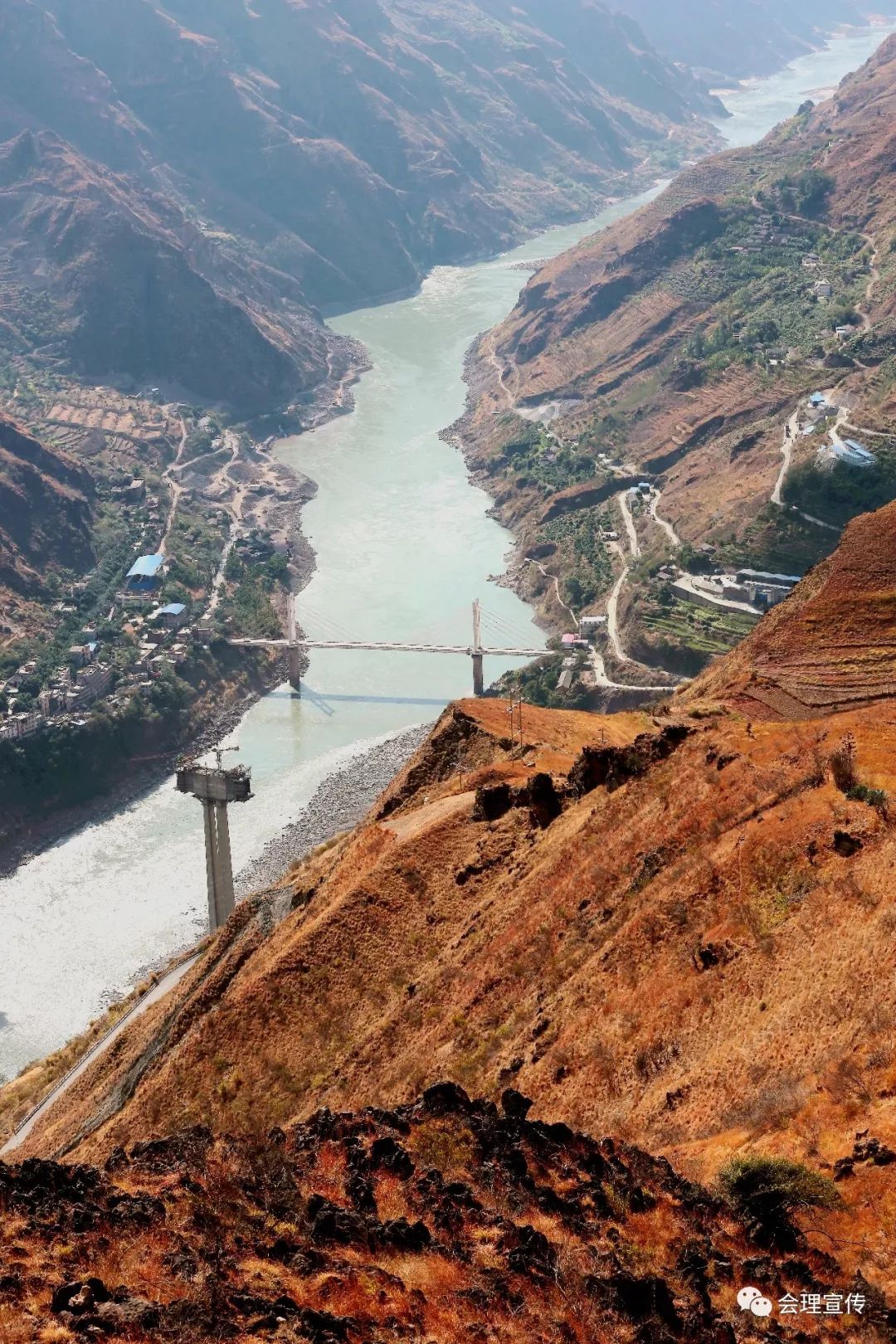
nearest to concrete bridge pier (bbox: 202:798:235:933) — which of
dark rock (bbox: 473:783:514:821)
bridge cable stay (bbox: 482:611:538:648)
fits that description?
dark rock (bbox: 473:783:514:821)

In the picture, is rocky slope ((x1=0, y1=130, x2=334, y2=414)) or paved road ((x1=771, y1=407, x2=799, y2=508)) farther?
rocky slope ((x1=0, y1=130, x2=334, y2=414))

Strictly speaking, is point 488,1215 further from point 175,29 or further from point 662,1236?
point 175,29

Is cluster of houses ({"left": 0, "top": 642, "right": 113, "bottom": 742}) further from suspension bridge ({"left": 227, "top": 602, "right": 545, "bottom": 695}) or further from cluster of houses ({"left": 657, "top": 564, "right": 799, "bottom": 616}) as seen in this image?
cluster of houses ({"left": 657, "top": 564, "right": 799, "bottom": 616})

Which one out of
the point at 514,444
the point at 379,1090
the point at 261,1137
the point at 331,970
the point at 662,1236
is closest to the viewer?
the point at 662,1236

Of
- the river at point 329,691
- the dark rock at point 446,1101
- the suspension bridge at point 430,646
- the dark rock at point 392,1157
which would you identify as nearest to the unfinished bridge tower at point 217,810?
the river at point 329,691

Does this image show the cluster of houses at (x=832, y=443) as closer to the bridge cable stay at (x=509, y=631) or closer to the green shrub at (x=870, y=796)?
the bridge cable stay at (x=509, y=631)

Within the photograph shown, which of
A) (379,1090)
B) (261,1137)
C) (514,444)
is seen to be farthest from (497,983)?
(514,444)
